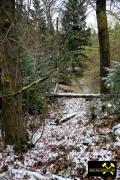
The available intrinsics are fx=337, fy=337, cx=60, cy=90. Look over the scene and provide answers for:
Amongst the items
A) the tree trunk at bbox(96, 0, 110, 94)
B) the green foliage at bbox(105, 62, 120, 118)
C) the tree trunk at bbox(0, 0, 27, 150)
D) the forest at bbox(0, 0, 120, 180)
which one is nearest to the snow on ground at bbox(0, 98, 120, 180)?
the forest at bbox(0, 0, 120, 180)

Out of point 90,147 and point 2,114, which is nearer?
point 90,147

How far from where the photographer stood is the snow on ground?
737cm

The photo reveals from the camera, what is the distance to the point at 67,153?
27.1 feet

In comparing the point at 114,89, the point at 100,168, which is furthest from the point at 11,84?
the point at 100,168

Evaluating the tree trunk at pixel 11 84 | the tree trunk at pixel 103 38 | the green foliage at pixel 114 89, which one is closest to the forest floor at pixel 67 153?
the green foliage at pixel 114 89

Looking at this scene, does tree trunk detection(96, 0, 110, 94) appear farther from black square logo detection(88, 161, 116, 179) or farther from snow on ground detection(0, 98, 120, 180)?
black square logo detection(88, 161, 116, 179)

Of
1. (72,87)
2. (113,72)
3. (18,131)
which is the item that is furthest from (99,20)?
(72,87)

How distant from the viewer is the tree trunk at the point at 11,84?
8.70 m

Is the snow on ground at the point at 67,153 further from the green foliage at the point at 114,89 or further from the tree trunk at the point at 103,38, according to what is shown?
the tree trunk at the point at 103,38

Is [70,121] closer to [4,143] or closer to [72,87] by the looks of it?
[4,143]

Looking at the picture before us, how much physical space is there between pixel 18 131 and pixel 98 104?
3.28m

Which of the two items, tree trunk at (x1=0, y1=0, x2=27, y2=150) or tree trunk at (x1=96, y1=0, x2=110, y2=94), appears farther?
tree trunk at (x1=96, y1=0, x2=110, y2=94)

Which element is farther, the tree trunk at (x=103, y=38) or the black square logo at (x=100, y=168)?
the tree trunk at (x=103, y=38)

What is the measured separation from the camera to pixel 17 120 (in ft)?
28.6
